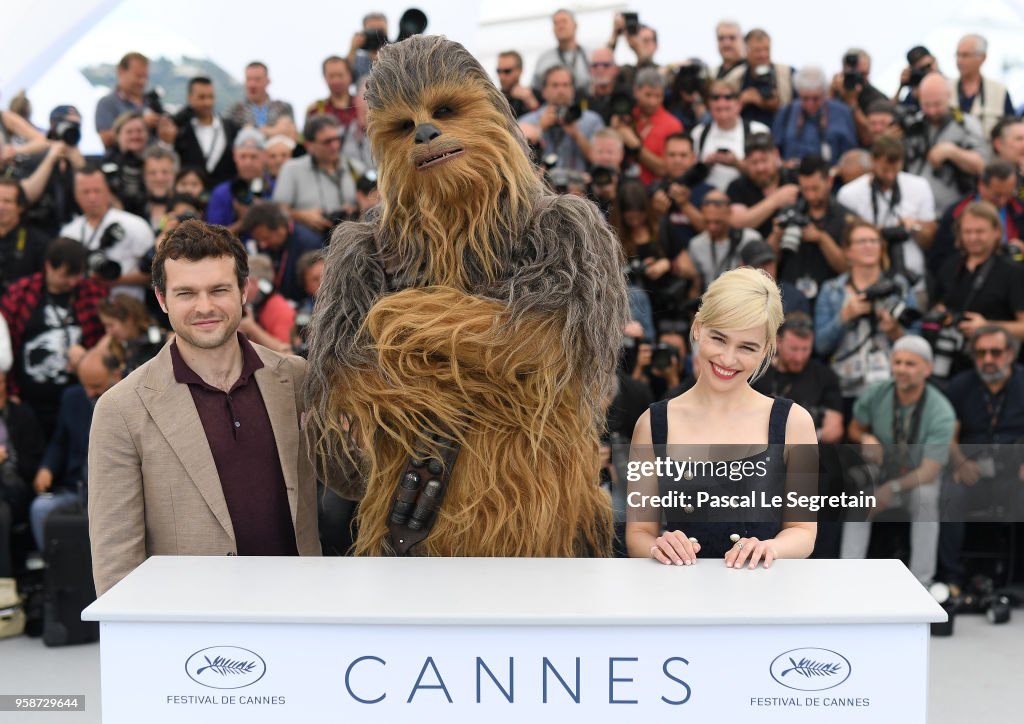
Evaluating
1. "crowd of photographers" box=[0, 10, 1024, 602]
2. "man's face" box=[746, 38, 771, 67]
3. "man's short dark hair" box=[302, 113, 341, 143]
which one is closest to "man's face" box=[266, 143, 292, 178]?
"crowd of photographers" box=[0, 10, 1024, 602]

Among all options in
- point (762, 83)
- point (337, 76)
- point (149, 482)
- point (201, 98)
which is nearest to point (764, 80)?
point (762, 83)

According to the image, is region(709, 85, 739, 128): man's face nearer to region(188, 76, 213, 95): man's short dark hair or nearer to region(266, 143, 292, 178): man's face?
region(266, 143, 292, 178): man's face

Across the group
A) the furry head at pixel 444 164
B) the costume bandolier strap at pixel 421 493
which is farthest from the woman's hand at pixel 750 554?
the furry head at pixel 444 164

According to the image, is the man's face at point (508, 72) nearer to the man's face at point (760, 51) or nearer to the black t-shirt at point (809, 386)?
the man's face at point (760, 51)

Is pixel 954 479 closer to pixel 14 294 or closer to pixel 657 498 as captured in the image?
pixel 657 498

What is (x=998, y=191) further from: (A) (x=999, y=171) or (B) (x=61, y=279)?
(B) (x=61, y=279)

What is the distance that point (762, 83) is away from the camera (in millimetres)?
5430

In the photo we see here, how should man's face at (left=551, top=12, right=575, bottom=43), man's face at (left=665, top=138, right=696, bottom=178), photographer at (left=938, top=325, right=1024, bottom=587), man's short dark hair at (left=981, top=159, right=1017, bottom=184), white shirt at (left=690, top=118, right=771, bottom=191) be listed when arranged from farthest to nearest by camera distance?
man's face at (left=551, top=12, right=575, bottom=43), white shirt at (left=690, top=118, right=771, bottom=191), man's face at (left=665, top=138, right=696, bottom=178), man's short dark hair at (left=981, top=159, right=1017, bottom=184), photographer at (left=938, top=325, right=1024, bottom=587)

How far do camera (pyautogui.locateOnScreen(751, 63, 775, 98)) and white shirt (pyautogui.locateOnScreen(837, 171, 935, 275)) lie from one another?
2.74ft

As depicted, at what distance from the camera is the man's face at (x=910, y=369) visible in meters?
4.09

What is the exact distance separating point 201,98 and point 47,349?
1.57 m

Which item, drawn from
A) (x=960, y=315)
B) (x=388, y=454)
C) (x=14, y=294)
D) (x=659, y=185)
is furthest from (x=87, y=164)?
(x=960, y=315)

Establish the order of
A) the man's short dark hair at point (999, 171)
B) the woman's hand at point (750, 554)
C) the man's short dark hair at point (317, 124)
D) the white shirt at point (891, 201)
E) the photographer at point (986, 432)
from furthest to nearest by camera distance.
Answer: the man's short dark hair at point (317, 124)
the white shirt at point (891, 201)
the man's short dark hair at point (999, 171)
the photographer at point (986, 432)
the woman's hand at point (750, 554)

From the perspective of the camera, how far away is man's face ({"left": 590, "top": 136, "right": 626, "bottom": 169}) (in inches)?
189
